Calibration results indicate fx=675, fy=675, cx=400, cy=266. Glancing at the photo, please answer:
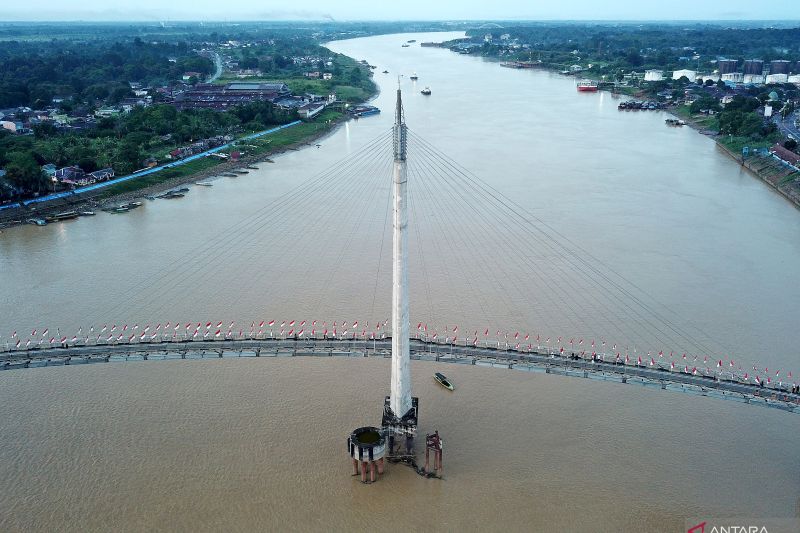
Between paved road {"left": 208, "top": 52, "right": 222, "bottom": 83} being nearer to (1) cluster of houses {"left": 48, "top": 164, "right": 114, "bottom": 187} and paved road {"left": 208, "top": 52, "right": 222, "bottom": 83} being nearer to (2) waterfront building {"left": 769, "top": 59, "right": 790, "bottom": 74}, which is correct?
(1) cluster of houses {"left": 48, "top": 164, "right": 114, "bottom": 187}

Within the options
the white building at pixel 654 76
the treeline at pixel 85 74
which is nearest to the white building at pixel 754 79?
the white building at pixel 654 76

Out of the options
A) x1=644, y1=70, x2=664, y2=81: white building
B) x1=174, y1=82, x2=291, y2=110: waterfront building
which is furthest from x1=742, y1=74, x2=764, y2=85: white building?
x1=174, y1=82, x2=291, y2=110: waterfront building

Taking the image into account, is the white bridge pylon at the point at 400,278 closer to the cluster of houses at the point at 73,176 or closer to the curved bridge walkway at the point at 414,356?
the curved bridge walkway at the point at 414,356

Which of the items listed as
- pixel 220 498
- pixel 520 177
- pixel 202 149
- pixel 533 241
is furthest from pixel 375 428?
pixel 202 149

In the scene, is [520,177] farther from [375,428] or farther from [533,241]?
[375,428]

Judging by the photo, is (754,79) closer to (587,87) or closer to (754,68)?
(754,68)
